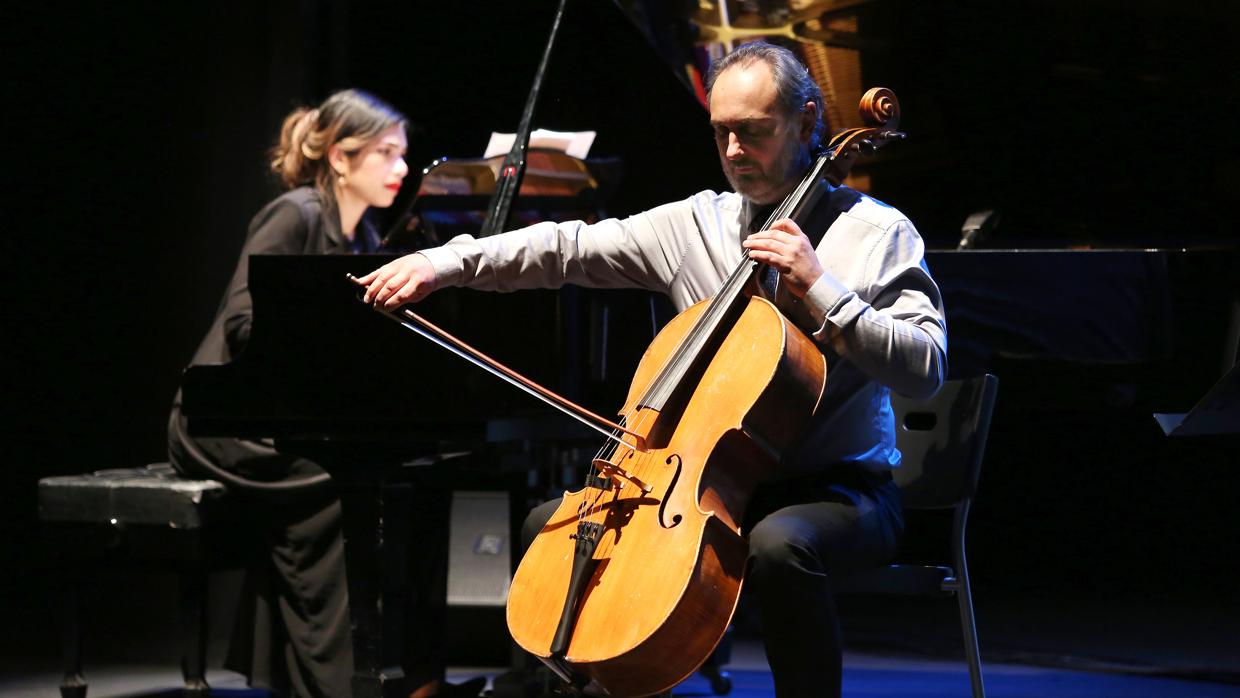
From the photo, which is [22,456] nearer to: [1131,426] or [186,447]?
[186,447]

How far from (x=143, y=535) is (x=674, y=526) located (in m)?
1.83

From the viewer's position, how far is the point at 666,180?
13.2ft

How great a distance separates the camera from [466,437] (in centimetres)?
264

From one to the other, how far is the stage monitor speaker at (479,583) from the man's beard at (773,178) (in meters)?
1.81

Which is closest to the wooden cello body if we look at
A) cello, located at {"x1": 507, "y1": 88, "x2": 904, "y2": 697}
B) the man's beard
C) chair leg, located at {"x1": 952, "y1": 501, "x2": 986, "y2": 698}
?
cello, located at {"x1": 507, "y1": 88, "x2": 904, "y2": 697}

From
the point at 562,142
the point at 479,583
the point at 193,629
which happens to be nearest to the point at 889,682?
the point at 479,583

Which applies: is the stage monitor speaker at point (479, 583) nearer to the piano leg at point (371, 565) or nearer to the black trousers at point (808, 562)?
the piano leg at point (371, 565)

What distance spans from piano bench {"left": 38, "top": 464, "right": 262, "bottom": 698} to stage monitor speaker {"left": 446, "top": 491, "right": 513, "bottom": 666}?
2.34 feet

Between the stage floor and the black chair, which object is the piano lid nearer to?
the black chair

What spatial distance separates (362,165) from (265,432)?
981 mm

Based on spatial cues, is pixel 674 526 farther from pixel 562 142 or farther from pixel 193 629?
pixel 193 629

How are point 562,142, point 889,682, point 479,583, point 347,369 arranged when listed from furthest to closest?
point 479,583, point 889,682, point 562,142, point 347,369

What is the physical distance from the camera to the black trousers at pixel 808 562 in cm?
183

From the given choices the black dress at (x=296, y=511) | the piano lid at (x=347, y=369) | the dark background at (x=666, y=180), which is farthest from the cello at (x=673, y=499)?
the dark background at (x=666, y=180)
